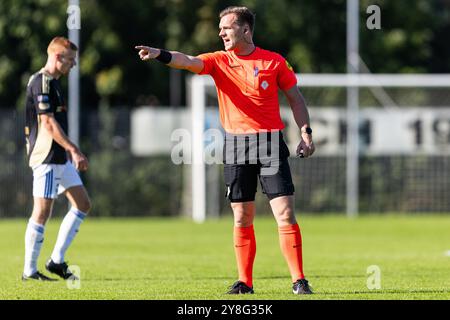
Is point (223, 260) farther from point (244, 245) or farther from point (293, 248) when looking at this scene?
point (293, 248)

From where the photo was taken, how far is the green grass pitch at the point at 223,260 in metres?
10.1

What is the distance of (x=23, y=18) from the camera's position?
96.6 ft

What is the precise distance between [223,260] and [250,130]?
477 cm

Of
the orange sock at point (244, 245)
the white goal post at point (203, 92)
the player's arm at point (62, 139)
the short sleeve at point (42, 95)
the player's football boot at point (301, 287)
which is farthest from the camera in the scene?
the white goal post at point (203, 92)

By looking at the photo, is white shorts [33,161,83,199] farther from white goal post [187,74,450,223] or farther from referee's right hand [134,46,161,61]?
white goal post [187,74,450,223]

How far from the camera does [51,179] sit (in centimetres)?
1138

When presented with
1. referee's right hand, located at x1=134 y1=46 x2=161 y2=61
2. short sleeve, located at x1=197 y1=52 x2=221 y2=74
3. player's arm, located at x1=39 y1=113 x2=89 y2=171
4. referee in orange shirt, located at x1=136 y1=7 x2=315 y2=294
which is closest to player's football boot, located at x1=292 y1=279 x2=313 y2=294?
referee in orange shirt, located at x1=136 y1=7 x2=315 y2=294

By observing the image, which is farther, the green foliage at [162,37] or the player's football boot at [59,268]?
the green foliage at [162,37]

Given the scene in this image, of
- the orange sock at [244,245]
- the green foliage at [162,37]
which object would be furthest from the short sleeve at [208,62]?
the green foliage at [162,37]

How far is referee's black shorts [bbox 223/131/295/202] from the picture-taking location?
975cm

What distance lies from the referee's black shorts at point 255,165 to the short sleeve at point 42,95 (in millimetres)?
2206

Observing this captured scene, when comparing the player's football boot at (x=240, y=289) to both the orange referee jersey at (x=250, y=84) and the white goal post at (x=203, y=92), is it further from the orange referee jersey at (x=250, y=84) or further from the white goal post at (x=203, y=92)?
the white goal post at (x=203, y=92)

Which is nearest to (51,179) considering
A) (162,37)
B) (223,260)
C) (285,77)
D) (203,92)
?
(285,77)

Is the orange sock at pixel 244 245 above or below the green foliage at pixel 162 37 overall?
below
